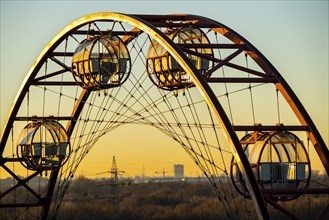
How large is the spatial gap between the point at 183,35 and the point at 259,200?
9.22 m

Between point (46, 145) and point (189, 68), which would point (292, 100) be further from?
point (46, 145)

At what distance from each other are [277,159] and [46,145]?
15730 mm

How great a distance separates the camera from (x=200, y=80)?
3381cm

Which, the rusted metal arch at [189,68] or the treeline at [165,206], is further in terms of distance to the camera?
the treeline at [165,206]

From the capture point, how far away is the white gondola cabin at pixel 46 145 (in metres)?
48.8

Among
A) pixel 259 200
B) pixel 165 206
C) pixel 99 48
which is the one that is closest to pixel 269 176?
pixel 259 200

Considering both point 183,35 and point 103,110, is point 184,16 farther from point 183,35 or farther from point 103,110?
point 103,110

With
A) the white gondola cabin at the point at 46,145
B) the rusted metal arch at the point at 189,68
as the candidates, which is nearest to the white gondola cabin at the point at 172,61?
the rusted metal arch at the point at 189,68

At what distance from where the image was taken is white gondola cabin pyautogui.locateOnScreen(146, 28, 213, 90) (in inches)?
1554

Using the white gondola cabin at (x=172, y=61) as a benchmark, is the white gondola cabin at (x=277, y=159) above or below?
below

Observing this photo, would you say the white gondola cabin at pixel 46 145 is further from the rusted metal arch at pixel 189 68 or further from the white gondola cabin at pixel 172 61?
the white gondola cabin at pixel 172 61

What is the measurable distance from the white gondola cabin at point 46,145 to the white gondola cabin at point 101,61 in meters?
6.05

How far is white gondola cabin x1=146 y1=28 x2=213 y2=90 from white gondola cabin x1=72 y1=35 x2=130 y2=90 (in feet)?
8.02

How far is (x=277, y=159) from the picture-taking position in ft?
118
